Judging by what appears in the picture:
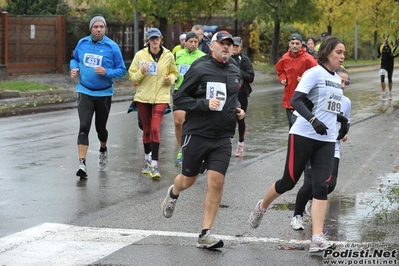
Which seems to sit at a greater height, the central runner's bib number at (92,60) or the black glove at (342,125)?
the central runner's bib number at (92,60)

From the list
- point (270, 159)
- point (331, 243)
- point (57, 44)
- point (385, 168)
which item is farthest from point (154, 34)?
point (57, 44)

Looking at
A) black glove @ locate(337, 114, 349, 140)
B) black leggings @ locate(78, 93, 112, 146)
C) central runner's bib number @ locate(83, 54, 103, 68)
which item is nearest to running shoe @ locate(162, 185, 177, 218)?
black glove @ locate(337, 114, 349, 140)

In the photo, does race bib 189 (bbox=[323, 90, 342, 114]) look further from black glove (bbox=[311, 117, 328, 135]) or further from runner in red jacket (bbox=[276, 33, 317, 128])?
runner in red jacket (bbox=[276, 33, 317, 128])

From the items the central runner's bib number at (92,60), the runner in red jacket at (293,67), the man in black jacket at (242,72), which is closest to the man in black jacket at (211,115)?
the central runner's bib number at (92,60)

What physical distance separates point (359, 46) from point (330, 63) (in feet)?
180

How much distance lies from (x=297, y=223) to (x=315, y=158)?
2.91 ft

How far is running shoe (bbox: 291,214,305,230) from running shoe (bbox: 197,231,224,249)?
1104mm

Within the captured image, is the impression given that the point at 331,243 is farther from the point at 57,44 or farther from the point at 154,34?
the point at 57,44

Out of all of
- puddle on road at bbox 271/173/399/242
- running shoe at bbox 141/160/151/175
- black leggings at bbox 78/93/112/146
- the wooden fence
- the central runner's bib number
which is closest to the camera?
puddle on road at bbox 271/173/399/242

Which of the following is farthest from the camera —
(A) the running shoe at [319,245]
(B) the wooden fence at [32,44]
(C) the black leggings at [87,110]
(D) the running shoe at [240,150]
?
(B) the wooden fence at [32,44]

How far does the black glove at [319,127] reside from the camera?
6750mm

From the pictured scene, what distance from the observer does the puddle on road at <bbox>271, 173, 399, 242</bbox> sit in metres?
7.38

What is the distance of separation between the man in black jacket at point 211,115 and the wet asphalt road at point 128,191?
2.04 feet

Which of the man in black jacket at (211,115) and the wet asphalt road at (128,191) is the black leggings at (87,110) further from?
the man in black jacket at (211,115)
